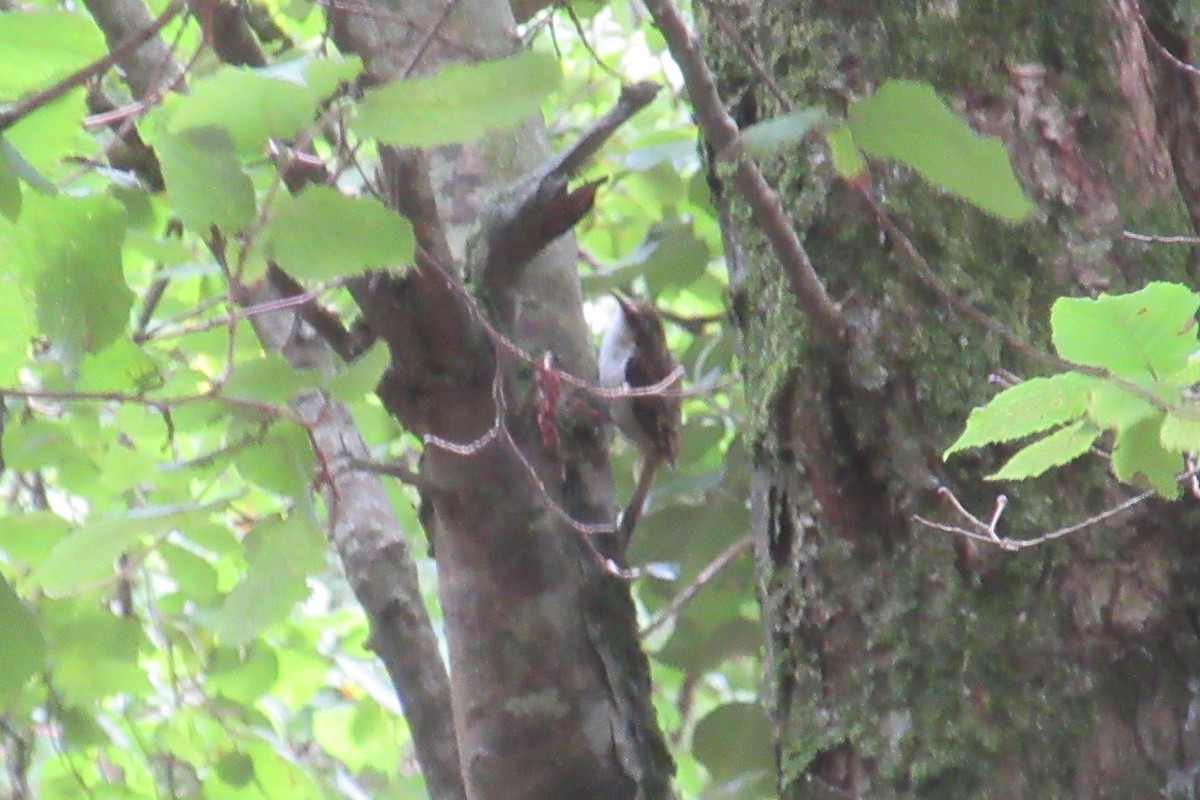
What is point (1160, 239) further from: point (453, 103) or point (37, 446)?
point (37, 446)

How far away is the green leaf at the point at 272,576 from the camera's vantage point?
109cm

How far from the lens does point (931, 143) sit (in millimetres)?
657

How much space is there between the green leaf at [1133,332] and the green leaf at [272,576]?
2.23ft

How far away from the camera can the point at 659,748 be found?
1.62 meters

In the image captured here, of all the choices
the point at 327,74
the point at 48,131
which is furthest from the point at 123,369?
the point at 327,74

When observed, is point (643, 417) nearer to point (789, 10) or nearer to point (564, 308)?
point (564, 308)

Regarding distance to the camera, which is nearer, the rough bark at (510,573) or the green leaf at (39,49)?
the green leaf at (39,49)

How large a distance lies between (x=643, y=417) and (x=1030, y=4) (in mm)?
1113

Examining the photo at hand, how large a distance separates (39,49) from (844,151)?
447mm

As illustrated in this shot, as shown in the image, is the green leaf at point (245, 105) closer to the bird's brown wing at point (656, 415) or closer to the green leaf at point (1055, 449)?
the green leaf at point (1055, 449)

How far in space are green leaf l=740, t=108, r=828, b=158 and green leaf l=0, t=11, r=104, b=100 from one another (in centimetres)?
37

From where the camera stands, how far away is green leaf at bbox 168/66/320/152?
0.66m

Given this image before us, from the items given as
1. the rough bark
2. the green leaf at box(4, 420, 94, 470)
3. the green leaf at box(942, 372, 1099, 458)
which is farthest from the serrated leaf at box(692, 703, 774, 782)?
the green leaf at box(942, 372, 1099, 458)

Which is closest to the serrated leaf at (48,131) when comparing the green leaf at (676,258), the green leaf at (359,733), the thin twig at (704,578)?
the thin twig at (704,578)
